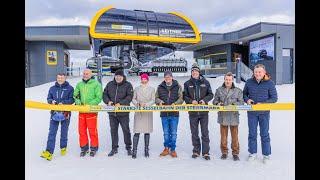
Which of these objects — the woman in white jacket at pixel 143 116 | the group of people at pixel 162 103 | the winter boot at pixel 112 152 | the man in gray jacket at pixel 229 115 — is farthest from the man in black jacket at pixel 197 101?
the winter boot at pixel 112 152

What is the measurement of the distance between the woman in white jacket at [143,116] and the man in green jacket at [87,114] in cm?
65

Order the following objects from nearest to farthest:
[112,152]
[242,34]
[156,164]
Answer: [156,164] < [112,152] < [242,34]

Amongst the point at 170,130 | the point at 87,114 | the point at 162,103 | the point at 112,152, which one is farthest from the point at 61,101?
the point at 170,130

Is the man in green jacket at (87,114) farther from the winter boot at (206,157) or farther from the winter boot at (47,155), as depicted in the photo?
the winter boot at (206,157)

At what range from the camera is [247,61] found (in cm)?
2641

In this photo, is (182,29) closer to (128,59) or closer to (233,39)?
(128,59)

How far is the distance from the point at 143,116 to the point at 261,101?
6.48 feet

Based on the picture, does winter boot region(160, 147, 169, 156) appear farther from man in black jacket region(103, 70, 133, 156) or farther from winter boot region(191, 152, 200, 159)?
man in black jacket region(103, 70, 133, 156)

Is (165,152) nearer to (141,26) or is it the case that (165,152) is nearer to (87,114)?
(87,114)

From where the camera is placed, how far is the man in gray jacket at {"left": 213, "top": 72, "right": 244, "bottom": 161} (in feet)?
16.6

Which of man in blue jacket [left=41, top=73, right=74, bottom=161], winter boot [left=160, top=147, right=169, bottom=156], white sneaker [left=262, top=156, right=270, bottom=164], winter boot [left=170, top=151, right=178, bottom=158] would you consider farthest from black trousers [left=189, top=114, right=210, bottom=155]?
man in blue jacket [left=41, top=73, right=74, bottom=161]

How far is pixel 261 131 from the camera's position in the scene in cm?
490

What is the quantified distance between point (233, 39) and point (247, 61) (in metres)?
3.32
